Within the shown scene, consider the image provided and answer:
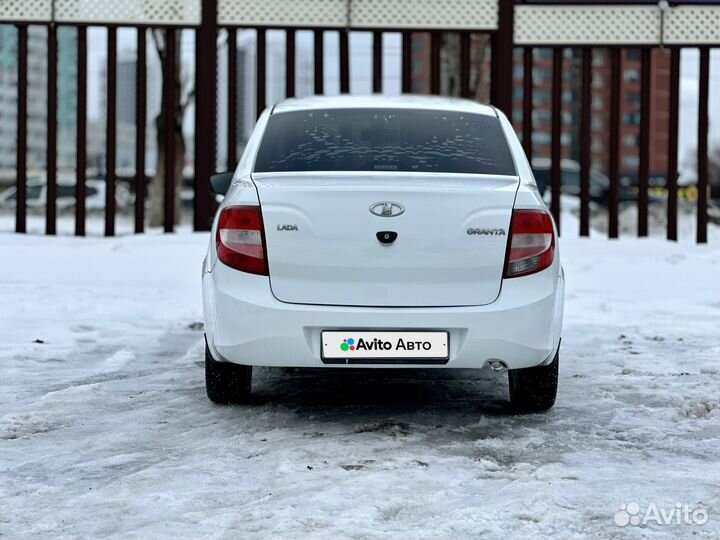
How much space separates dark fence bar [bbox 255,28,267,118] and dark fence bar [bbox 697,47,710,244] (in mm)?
5132

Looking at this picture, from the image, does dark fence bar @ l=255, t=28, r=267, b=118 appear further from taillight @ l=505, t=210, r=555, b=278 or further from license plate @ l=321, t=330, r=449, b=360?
license plate @ l=321, t=330, r=449, b=360

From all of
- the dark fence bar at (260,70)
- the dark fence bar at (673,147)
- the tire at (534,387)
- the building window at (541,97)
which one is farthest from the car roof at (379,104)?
the building window at (541,97)

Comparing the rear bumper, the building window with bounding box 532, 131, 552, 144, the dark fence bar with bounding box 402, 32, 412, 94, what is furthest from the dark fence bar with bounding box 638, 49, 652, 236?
the building window with bounding box 532, 131, 552, 144

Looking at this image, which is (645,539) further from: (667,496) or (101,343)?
(101,343)

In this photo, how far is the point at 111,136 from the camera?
1211 cm

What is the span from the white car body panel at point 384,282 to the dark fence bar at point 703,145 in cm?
861

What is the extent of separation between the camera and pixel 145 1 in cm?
1181

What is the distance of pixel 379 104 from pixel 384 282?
141 cm

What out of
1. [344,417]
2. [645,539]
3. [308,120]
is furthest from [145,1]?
[645,539]

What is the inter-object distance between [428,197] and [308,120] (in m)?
1.14

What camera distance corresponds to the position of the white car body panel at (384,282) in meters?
4.37

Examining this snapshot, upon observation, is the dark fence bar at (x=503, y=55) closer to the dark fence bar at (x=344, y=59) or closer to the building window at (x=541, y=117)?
the dark fence bar at (x=344, y=59)

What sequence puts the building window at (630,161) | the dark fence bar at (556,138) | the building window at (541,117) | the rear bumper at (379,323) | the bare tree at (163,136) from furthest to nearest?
the building window at (630,161) → the building window at (541,117) → the bare tree at (163,136) → the dark fence bar at (556,138) → the rear bumper at (379,323)

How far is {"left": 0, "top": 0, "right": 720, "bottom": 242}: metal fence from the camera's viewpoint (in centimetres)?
1184
